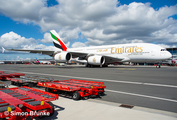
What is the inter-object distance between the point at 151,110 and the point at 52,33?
32.5 m

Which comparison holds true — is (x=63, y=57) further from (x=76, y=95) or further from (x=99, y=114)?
(x=99, y=114)

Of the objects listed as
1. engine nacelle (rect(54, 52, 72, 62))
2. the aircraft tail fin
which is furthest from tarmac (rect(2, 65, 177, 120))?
the aircraft tail fin

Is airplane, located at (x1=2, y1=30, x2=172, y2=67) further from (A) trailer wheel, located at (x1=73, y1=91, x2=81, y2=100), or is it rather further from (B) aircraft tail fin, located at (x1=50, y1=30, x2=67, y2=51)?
(A) trailer wheel, located at (x1=73, y1=91, x2=81, y2=100)

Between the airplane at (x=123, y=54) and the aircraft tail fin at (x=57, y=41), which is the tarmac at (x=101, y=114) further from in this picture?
the aircraft tail fin at (x=57, y=41)

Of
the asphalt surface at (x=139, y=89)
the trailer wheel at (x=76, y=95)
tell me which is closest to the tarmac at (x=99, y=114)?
the trailer wheel at (x=76, y=95)

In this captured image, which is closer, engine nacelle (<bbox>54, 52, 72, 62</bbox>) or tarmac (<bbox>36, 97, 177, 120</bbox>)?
tarmac (<bbox>36, 97, 177, 120</bbox>)

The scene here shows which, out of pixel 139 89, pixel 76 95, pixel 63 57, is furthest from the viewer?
pixel 63 57

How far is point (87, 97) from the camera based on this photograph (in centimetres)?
551

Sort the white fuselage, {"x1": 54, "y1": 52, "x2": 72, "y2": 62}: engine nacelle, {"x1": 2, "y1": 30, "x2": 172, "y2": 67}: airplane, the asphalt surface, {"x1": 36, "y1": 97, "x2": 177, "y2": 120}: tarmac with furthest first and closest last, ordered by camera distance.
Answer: {"x1": 54, "y1": 52, "x2": 72, "y2": 62}: engine nacelle < {"x1": 2, "y1": 30, "x2": 172, "y2": 67}: airplane < the white fuselage < the asphalt surface < {"x1": 36, "y1": 97, "x2": 177, "y2": 120}: tarmac

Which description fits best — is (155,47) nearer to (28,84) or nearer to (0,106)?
(28,84)

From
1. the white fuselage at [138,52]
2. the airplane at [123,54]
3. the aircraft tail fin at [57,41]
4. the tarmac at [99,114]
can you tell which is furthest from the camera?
the aircraft tail fin at [57,41]

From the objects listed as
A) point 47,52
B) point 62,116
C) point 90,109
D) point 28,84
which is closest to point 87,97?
point 90,109

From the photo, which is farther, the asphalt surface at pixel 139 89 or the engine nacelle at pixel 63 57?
the engine nacelle at pixel 63 57

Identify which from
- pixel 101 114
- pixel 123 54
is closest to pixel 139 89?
pixel 101 114
